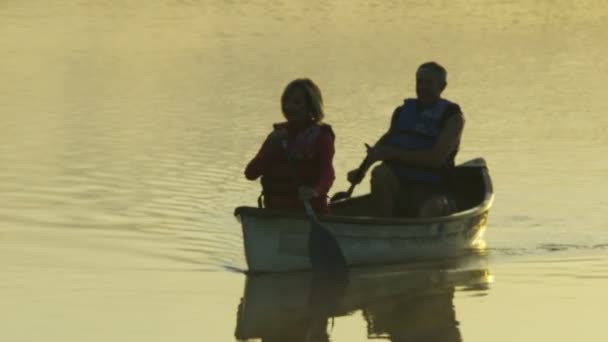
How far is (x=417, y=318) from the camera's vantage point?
11812 mm

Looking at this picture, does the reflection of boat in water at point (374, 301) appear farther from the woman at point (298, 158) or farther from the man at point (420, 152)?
the woman at point (298, 158)

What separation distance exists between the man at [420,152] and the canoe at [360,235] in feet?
0.73

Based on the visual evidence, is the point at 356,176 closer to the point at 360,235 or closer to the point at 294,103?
the point at 360,235


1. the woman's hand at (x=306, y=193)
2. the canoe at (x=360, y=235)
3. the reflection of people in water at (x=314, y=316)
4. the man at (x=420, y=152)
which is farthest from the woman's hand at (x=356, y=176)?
the woman's hand at (x=306, y=193)

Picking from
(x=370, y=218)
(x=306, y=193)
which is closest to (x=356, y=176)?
(x=370, y=218)

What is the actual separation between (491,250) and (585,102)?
9.81 meters

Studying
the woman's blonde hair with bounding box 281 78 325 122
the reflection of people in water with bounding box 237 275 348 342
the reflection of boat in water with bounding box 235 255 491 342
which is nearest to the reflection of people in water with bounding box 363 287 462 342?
the reflection of boat in water with bounding box 235 255 491 342

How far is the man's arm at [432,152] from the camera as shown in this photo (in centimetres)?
1355

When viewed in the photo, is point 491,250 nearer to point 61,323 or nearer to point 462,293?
point 462,293

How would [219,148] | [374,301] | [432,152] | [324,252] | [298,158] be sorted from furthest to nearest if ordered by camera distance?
[219,148] → [432,152] → [324,252] → [298,158] → [374,301]

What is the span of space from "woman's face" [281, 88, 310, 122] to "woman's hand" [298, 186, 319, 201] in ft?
1.55

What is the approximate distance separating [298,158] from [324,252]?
2.09 feet

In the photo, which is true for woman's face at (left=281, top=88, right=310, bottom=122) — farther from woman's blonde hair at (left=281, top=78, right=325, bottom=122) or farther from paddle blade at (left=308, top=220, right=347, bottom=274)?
paddle blade at (left=308, top=220, right=347, bottom=274)

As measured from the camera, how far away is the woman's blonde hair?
12297 millimetres
